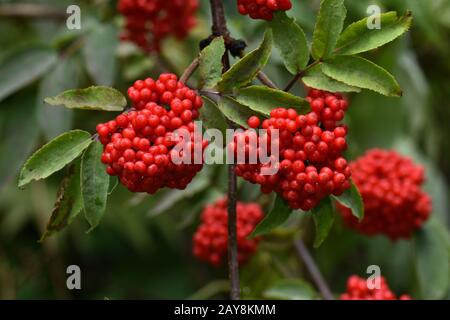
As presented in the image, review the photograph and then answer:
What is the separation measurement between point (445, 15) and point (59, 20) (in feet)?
5.88

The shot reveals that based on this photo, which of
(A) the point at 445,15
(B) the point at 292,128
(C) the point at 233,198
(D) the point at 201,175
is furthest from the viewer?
(A) the point at 445,15

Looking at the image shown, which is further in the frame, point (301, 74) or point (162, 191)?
point (162, 191)

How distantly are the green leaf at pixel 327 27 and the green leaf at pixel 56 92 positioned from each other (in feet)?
3.78

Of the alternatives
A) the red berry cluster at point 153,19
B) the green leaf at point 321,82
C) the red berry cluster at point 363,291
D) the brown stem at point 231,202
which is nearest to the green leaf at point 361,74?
the green leaf at point 321,82

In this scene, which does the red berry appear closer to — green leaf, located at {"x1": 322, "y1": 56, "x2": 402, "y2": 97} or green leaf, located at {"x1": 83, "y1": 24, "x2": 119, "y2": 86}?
green leaf, located at {"x1": 322, "y1": 56, "x2": 402, "y2": 97}

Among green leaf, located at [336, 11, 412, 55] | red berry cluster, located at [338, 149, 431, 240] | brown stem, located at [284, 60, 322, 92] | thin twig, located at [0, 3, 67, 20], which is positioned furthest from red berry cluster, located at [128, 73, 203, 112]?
thin twig, located at [0, 3, 67, 20]

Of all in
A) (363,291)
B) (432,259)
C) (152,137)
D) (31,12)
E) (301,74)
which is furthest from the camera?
(31,12)

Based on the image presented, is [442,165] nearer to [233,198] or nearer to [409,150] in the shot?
[409,150]

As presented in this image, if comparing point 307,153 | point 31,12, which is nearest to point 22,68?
point 31,12

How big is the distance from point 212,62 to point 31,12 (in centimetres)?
184

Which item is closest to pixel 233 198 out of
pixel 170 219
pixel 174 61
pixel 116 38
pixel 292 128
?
pixel 292 128

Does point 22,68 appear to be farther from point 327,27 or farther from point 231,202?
point 327,27

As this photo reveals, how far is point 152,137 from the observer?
174cm

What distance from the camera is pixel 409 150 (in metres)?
3.51
